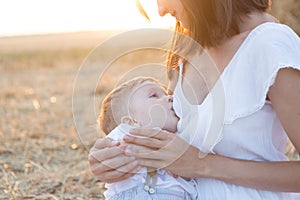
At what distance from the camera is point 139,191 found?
191cm

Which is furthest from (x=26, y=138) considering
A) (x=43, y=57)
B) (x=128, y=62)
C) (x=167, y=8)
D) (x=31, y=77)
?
(x=43, y=57)

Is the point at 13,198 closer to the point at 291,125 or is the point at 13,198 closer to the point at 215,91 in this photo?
the point at 215,91

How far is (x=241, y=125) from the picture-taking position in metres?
1.89

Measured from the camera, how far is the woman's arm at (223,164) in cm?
185

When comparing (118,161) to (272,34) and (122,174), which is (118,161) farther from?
(272,34)

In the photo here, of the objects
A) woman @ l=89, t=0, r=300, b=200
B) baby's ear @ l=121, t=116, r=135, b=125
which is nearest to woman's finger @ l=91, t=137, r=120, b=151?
woman @ l=89, t=0, r=300, b=200

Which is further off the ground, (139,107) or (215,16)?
(215,16)

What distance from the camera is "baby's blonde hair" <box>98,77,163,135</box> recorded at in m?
2.09

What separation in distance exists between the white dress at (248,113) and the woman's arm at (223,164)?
39 mm

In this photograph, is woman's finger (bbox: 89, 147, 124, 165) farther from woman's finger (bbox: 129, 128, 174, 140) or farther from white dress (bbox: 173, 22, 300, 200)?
white dress (bbox: 173, 22, 300, 200)

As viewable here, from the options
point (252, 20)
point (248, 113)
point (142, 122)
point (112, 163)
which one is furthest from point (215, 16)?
point (112, 163)

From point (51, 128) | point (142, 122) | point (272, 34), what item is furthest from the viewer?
point (51, 128)

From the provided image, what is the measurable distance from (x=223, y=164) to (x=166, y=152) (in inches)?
6.3

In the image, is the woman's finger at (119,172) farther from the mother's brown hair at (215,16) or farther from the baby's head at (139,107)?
the mother's brown hair at (215,16)
